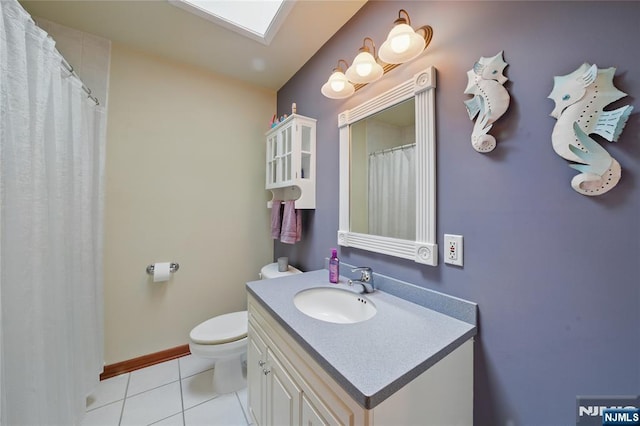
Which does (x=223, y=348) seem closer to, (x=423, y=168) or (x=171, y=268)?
(x=171, y=268)

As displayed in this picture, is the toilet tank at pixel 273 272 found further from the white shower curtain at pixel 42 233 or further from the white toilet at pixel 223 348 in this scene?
the white shower curtain at pixel 42 233

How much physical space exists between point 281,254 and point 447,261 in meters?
1.61

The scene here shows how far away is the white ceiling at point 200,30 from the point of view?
54.1 inches

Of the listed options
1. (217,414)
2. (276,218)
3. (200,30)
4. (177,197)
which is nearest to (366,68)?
(200,30)

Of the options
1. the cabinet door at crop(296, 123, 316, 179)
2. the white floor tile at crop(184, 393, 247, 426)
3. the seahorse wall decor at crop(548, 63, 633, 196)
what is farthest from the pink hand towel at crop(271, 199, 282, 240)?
the seahorse wall decor at crop(548, 63, 633, 196)

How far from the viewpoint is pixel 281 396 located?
917 mm

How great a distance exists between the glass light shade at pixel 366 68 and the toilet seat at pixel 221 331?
1635 mm

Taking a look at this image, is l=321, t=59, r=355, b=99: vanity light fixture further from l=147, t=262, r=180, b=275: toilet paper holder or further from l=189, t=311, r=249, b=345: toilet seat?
l=147, t=262, r=180, b=275: toilet paper holder

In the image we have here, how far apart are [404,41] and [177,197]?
194cm

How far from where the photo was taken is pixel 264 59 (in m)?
1.86

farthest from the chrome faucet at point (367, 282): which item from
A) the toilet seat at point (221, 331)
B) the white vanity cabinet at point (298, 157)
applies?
the toilet seat at point (221, 331)

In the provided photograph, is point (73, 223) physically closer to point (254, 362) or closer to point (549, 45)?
point (254, 362)

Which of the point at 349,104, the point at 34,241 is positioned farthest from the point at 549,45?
the point at 34,241

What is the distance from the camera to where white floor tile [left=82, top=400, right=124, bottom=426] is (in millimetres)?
1324
